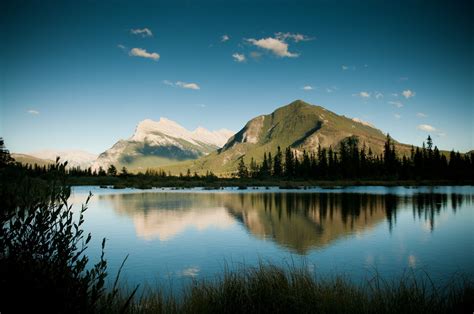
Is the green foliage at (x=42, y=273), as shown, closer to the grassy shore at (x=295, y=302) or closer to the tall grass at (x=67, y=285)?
the tall grass at (x=67, y=285)

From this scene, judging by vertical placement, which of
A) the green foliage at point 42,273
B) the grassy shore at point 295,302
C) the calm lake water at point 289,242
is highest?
the green foliage at point 42,273

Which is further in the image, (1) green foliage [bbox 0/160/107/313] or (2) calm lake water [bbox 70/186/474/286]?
(2) calm lake water [bbox 70/186/474/286]

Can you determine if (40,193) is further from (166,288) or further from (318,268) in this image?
(318,268)

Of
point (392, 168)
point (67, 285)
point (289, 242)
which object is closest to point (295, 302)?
point (67, 285)

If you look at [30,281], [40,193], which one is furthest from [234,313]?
[40,193]

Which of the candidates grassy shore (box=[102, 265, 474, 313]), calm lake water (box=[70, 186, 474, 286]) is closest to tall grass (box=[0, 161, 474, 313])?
grassy shore (box=[102, 265, 474, 313])

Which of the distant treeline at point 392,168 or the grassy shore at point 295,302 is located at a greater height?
the distant treeline at point 392,168

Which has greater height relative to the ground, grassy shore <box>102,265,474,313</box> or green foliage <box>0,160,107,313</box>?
green foliage <box>0,160,107,313</box>

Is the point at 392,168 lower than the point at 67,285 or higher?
higher

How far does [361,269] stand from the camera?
62.5 feet

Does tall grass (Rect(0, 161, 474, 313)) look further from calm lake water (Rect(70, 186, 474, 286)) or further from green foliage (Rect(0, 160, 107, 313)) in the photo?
calm lake water (Rect(70, 186, 474, 286))

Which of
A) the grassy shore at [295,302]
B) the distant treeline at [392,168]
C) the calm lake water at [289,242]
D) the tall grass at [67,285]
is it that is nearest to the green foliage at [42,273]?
the tall grass at [67,285]

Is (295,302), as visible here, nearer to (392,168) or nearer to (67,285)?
(67,285)

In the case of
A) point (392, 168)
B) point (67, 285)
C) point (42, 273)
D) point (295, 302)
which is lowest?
point (295, 302)
